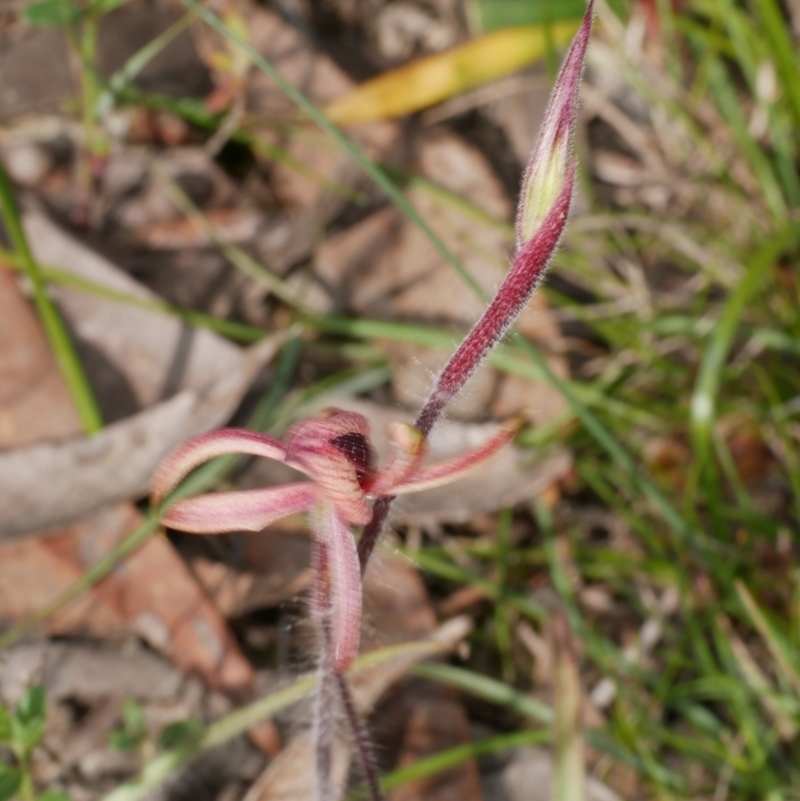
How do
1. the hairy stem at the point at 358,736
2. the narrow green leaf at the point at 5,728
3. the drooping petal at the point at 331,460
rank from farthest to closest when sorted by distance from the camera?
1. the narrow green leaf at the point at 5,728
2. the hairy stem at the point at 358,736
3. the drooping petal at the point at 331,460

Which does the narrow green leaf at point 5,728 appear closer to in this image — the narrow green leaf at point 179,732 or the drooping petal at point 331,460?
the narrow green leaf at point 179,732

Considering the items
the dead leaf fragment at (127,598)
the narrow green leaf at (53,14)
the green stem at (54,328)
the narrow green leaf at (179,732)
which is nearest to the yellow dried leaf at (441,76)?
the narrow green leaf at (53,14)

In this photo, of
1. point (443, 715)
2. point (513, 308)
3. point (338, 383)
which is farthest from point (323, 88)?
point (513, 308)

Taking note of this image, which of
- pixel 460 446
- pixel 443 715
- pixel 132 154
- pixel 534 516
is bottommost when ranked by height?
pixel 443 715

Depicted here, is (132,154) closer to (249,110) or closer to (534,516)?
(249,110)

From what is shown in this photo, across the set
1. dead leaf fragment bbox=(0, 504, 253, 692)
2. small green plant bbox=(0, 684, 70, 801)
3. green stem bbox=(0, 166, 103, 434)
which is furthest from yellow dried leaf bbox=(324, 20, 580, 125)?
small green plant bbox=(0, 684, 70, 801)

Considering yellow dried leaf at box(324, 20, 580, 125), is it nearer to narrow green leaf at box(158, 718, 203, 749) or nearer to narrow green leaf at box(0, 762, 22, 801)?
narrow green leaf at box(158, 718, 203, 749)

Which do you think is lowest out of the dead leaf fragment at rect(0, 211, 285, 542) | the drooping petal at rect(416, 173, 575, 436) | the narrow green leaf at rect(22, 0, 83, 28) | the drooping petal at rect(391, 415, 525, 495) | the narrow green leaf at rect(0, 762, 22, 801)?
the narrow green leaf at rect(0, 762, 22, 801)
